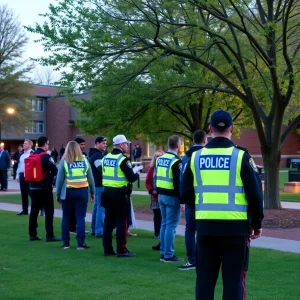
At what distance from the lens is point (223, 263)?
5.07m

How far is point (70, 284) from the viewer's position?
777cm

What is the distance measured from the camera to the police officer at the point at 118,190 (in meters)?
9.54

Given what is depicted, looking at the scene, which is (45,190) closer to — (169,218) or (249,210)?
(169,218)

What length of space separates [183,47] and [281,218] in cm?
535

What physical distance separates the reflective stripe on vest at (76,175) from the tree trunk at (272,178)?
788 centimetres

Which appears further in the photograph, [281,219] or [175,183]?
[281,219]

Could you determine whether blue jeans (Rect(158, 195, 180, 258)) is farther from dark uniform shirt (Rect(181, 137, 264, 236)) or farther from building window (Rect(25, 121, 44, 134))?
building window (Rect(25, 121, 44, 134))

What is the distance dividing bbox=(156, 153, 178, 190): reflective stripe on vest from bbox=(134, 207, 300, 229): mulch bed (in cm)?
528

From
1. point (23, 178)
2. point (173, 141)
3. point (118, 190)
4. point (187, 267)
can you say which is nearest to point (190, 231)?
point (187, 267)

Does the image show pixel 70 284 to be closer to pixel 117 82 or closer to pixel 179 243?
pixel 179 243

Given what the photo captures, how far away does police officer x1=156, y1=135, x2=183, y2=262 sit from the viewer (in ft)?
29.6

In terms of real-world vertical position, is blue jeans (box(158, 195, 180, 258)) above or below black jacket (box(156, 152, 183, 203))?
below

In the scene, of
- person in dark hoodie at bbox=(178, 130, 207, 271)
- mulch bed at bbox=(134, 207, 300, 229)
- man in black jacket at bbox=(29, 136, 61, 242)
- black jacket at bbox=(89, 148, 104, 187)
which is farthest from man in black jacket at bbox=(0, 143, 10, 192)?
person in dark hoodie at bbox=(178, 130, 207, 271)

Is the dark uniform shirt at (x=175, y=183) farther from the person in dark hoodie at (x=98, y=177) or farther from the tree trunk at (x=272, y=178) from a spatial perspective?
the tree trunk at (x=272, y=178)
